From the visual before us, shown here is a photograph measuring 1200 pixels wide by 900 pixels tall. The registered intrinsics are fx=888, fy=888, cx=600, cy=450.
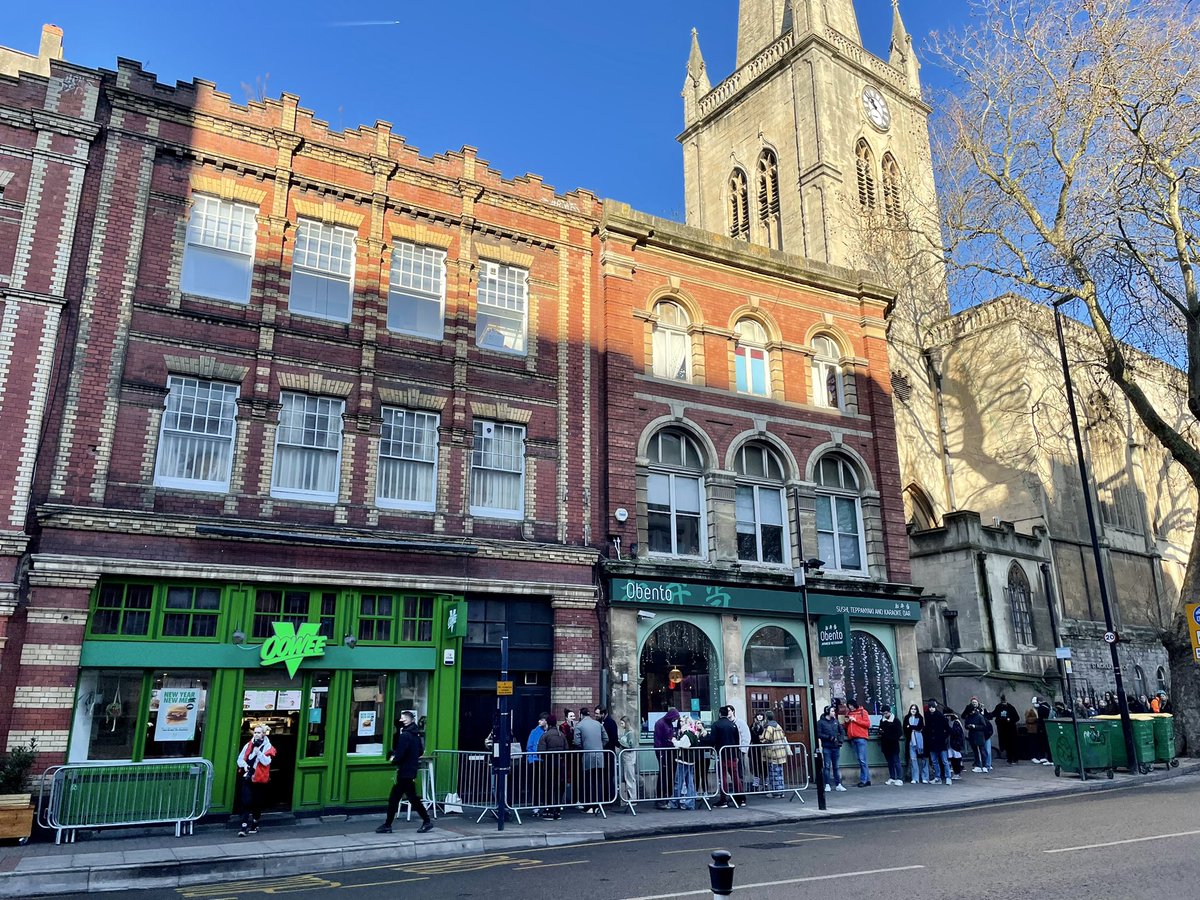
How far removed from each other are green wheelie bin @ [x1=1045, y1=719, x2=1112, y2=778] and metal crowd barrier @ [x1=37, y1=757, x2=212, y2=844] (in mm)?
17587

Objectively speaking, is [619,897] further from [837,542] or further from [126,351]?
[837,542]

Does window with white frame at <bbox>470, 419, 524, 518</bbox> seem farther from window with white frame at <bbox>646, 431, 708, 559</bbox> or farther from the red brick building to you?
window with white frame at <bbox>646, 431, 708, 559</bbox>

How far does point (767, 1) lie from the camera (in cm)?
5416

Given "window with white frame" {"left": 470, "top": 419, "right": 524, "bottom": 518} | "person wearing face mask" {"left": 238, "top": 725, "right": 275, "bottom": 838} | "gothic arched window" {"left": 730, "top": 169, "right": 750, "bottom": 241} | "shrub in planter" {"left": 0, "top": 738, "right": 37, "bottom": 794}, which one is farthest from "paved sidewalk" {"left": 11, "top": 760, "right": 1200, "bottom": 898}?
"gothic arched window" {"left": 730, "top": 169, "right": 750, "bottom": 241}

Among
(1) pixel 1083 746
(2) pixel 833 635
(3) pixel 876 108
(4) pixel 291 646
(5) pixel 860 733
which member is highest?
(3) pixel 876 108

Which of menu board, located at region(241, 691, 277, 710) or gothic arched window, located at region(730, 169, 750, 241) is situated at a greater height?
gothic arched window, located at region(730, 169, 750, 241)

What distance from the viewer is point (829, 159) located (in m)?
45.4

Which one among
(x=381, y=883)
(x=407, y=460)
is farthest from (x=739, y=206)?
(x=381, y=883)

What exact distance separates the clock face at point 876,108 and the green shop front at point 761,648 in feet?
118

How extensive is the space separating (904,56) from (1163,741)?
4632 cm

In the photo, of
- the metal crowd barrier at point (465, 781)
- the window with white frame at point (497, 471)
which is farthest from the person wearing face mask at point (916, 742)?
the metal crowd barrier at point (465, 781)

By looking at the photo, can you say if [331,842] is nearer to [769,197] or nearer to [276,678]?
[276,678]

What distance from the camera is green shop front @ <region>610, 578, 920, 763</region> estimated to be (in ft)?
60.6

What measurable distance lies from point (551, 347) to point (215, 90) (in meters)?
8.27
